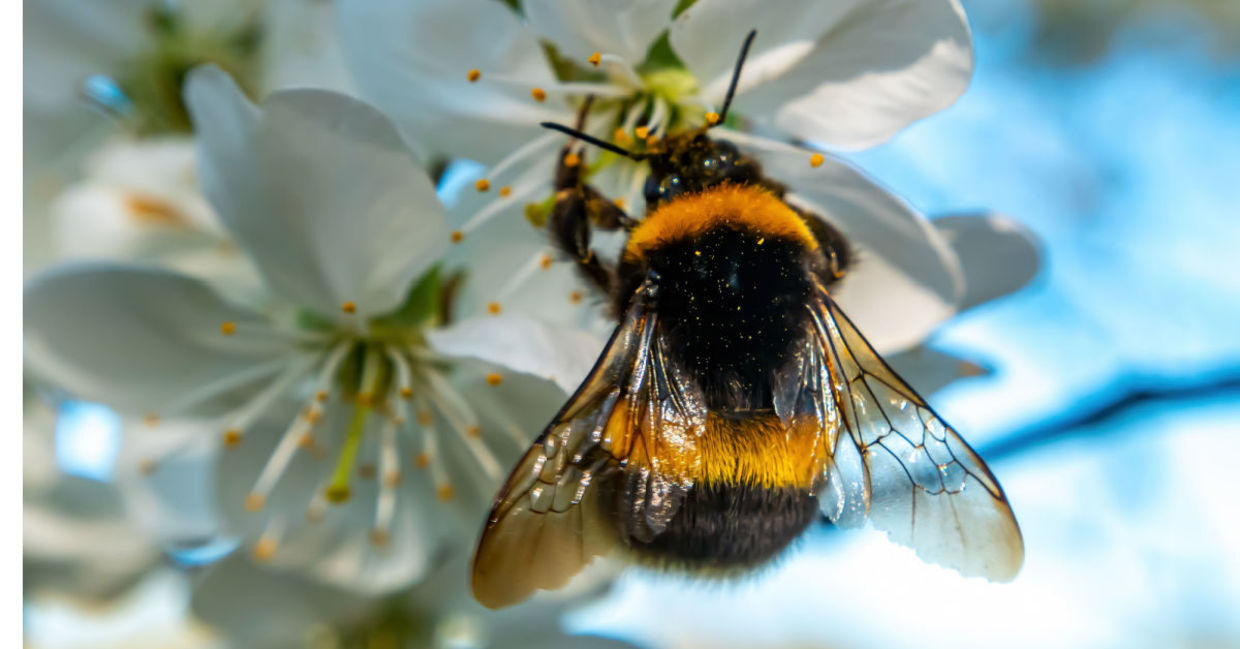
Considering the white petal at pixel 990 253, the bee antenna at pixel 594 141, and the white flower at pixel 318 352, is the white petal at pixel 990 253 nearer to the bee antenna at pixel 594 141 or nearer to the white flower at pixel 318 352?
the bee antenna at pixel 594 141

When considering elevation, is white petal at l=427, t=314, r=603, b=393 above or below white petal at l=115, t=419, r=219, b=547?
below

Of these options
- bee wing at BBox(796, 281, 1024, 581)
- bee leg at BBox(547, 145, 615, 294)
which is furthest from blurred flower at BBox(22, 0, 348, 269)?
bee wing at BBox(796, 281, 1024, 581)

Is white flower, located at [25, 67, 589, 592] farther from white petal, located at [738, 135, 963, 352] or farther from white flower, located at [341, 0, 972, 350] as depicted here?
white petal, located at [738, 135, 963, 352]

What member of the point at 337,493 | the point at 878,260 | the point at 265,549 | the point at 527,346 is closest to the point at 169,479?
the point at 265,549

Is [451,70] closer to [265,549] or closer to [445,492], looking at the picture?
[445,492]

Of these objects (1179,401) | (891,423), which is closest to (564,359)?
(891,423)
